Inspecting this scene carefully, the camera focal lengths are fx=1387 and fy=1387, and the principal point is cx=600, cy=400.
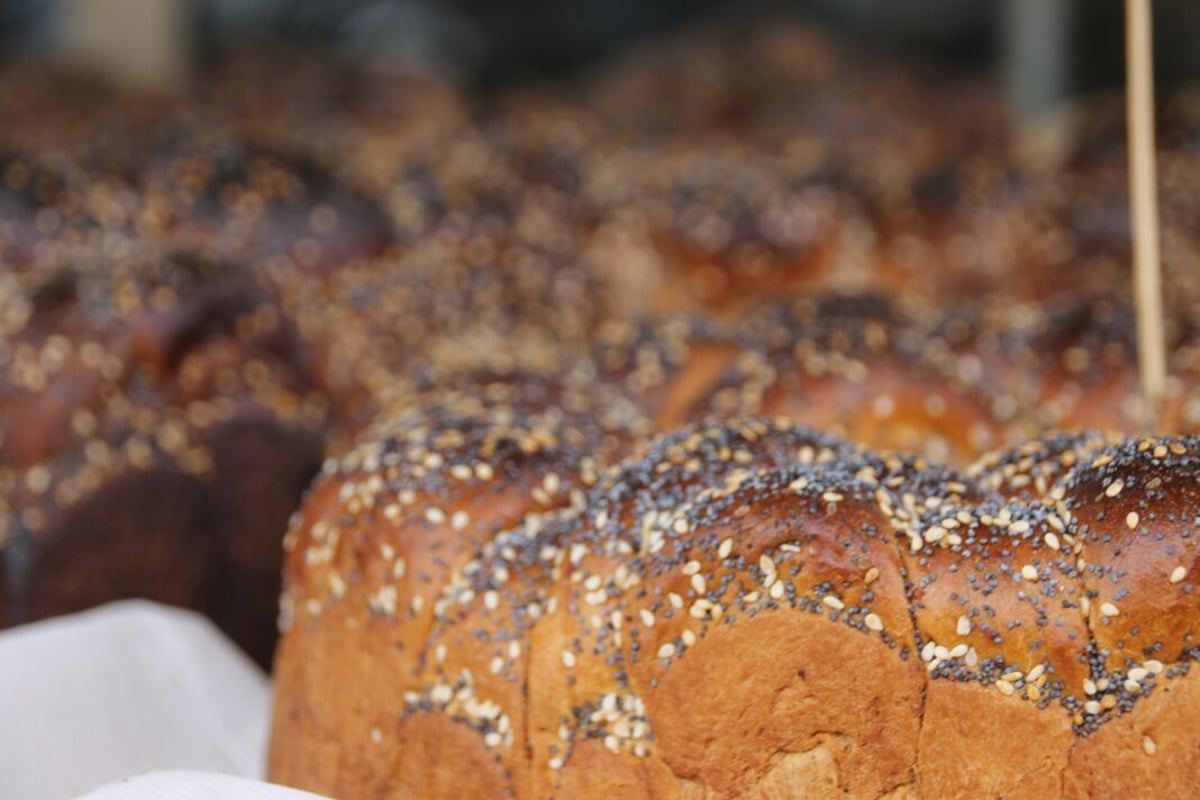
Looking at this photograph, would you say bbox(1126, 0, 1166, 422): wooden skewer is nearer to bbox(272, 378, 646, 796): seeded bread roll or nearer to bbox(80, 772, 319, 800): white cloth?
bbox(272, 378, 646, 796): seeded bread roll

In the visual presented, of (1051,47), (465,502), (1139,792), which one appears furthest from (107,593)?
(1051,47)

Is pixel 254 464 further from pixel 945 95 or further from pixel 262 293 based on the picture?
pixel 945 95

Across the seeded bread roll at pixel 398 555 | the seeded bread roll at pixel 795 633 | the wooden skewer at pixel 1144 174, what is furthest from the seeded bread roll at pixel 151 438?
the wooden skewer at pixel 1144 174

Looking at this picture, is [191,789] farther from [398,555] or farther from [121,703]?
[121,703]

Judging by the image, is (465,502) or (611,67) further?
(611,67)

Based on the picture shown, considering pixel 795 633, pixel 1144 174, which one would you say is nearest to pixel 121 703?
pixel 795 633

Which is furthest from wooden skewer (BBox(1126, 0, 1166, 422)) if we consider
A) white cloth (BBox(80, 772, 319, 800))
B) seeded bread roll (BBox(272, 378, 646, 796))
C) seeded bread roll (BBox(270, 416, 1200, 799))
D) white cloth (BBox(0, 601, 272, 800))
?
white cloth (BBox(0, 601, 272, 800))

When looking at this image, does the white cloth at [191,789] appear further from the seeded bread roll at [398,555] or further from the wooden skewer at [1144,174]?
the wooden skewer at [1144,174]
